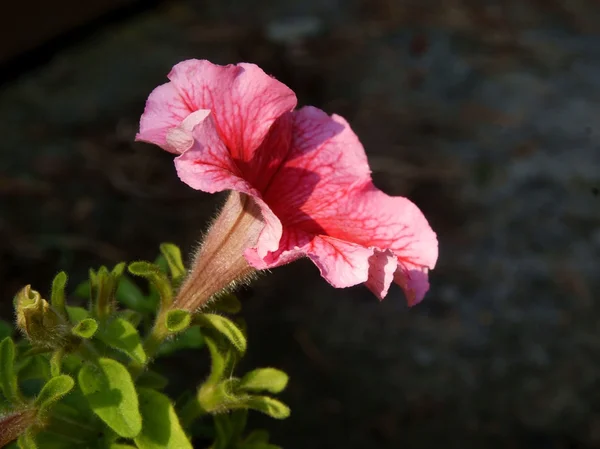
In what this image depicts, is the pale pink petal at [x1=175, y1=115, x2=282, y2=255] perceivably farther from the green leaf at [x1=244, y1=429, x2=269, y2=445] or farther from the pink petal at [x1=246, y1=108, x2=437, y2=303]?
the green leaf at [x1=244, y1=429, x2=269, y2=445]

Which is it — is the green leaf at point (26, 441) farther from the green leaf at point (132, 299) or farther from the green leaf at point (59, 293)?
the green leaf at point (132, 299)

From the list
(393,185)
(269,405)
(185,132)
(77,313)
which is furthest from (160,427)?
(393,185)

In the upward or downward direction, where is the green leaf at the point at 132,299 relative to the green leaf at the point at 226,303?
downward

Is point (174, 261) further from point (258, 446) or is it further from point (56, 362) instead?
point (258, 446)

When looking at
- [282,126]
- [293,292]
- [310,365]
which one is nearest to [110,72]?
[293,292]

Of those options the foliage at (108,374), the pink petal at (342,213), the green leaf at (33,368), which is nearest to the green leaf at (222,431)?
the foliage at (108,374)

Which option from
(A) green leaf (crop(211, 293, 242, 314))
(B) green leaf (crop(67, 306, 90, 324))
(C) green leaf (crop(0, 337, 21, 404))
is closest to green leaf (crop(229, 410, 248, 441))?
(A) green leaf (crop(211, 293, 242, 314))
